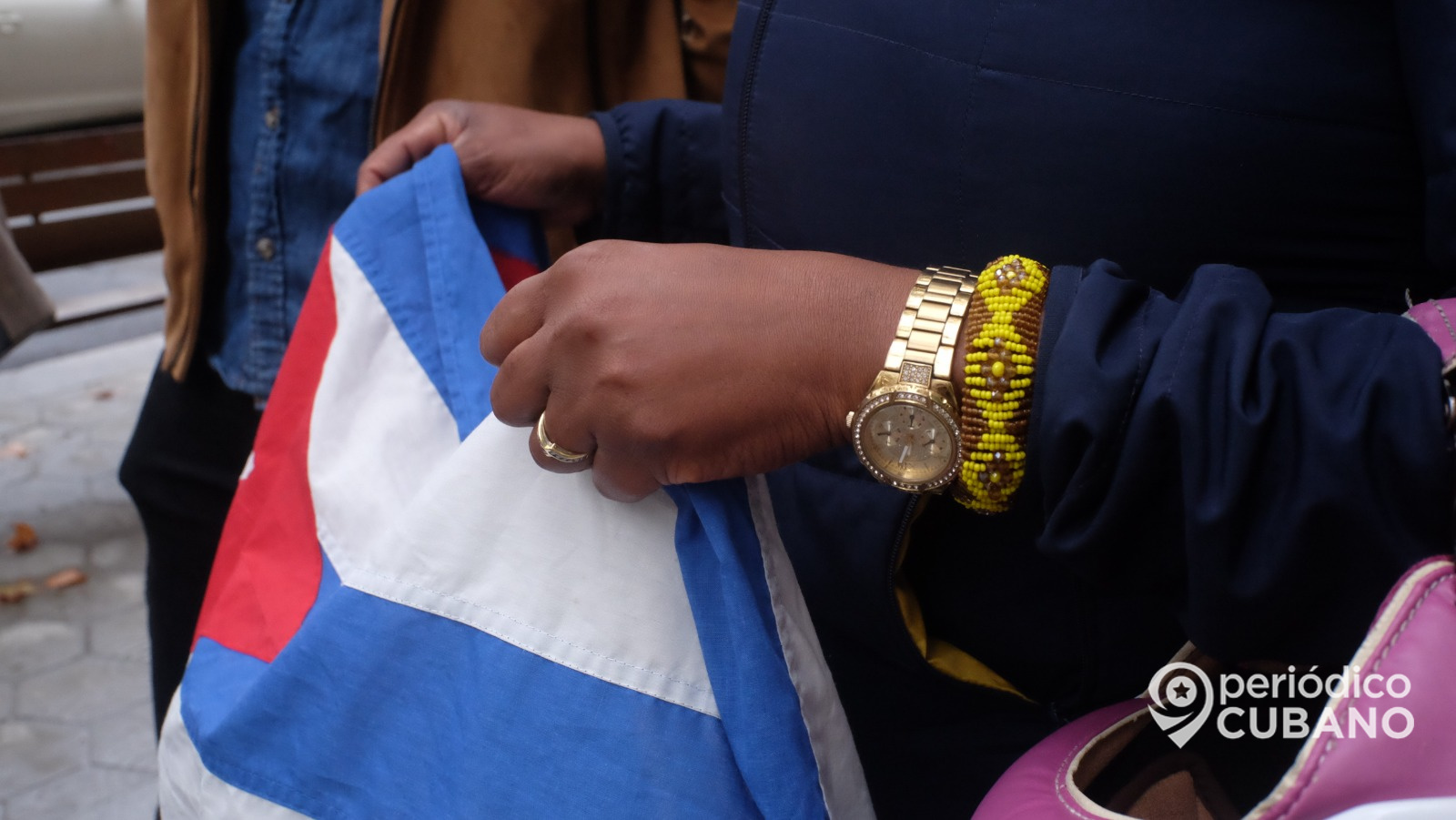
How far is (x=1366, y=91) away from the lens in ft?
2.55

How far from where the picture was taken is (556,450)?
0.87 metres

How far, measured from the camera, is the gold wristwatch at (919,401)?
2.44 feet

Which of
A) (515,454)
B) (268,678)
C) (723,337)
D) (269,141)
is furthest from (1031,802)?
(269,141)

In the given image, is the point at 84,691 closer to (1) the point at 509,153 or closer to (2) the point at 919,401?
(1) the point at 509,153

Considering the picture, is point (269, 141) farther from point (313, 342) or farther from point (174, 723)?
point (174, 723)

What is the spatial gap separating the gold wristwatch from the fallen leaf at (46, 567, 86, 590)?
3.28 metres

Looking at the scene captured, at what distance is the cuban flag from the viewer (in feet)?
2.89

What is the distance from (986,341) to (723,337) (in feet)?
0.59

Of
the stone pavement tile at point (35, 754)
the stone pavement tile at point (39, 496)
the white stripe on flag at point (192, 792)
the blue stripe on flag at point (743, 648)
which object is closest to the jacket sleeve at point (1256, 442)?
the blue stripe on flag at point (743, 648)

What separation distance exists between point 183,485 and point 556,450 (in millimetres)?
1186

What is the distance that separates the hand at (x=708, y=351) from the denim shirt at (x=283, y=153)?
36.8 inches

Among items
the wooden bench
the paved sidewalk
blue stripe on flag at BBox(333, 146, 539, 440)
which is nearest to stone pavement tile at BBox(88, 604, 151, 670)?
the paved sidewalk

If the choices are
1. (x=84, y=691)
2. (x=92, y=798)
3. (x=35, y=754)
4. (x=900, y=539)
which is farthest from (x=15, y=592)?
(x=900, y=539)

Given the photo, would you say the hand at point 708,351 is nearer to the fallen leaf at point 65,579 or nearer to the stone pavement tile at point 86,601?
the stone pavement tile at point 86,601
